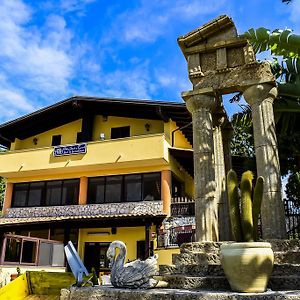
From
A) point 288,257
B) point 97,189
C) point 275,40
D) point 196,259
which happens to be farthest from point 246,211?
point 97,189

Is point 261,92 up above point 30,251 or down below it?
above

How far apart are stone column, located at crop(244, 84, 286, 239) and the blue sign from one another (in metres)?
14.2

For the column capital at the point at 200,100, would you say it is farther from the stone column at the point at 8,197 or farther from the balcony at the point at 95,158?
the stone column at the point at 8,197

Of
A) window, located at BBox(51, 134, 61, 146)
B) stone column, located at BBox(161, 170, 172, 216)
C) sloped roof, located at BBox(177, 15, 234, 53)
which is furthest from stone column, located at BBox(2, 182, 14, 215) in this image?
sloped roof, located at BBox(177, 15, 234, 53)

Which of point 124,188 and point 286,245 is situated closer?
point 286,245

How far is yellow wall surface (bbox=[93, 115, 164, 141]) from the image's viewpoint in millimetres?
21250

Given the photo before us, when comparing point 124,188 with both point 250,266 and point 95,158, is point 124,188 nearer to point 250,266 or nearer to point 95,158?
point 95,158

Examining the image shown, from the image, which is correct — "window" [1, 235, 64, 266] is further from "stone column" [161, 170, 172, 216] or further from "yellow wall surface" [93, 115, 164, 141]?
"yellow wall surface" [93, 115, 164, 141]

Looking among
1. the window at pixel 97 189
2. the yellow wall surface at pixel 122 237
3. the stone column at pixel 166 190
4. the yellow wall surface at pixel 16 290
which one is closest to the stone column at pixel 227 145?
the yellow wall surface at pixel 16 290

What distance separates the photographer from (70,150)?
2098 centimetres

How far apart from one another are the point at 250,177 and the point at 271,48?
507 centimetres

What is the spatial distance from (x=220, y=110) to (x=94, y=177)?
13399 millimetres

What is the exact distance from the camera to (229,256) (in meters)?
5.19

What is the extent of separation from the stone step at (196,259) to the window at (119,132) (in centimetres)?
1546
